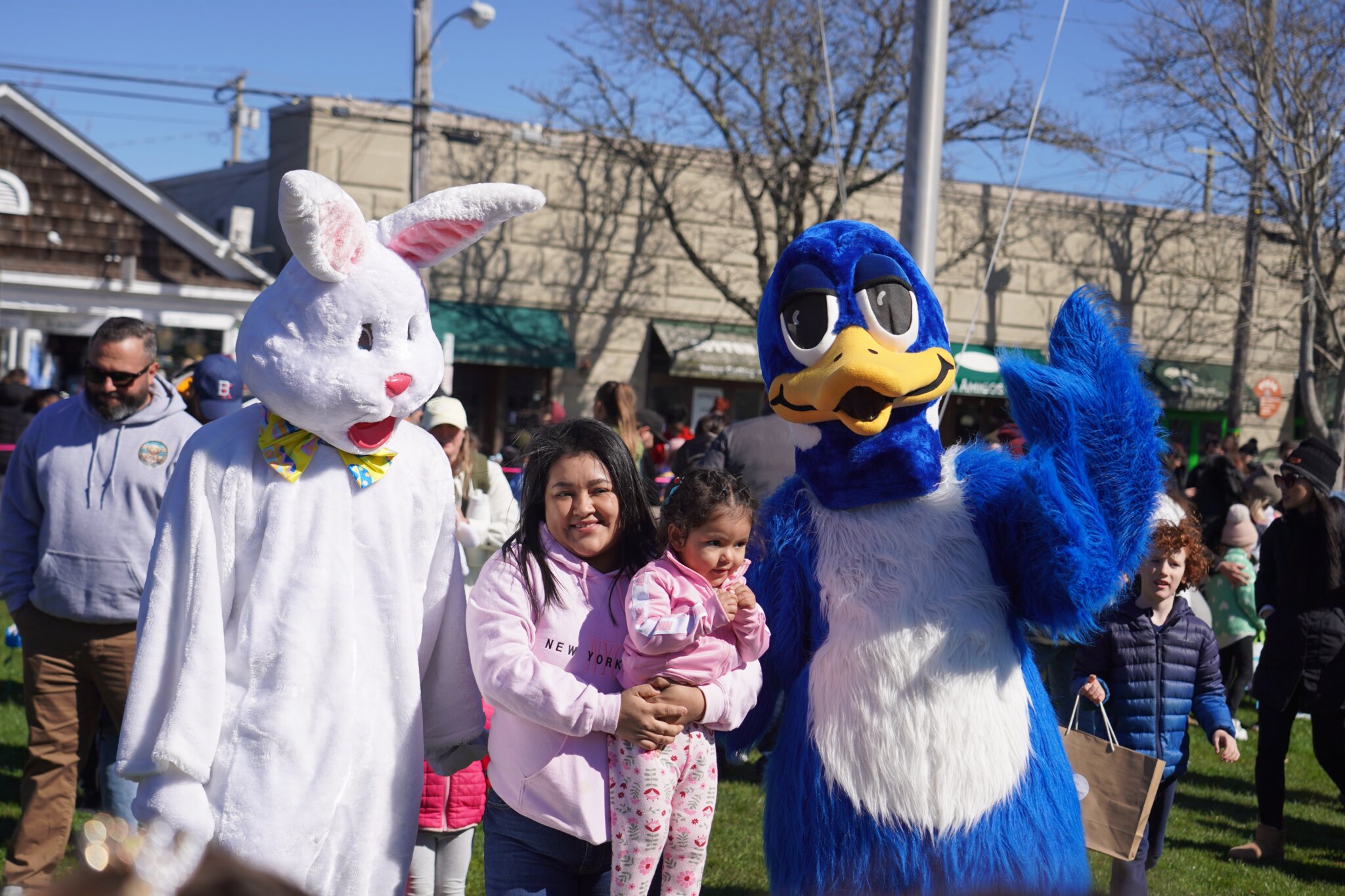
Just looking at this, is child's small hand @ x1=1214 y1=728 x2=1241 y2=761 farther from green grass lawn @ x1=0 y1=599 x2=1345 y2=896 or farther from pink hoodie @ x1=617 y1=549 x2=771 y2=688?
pink hoodie @ x1=617 y1=549 x2=771 y2=688

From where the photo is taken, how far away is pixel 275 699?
2508mm

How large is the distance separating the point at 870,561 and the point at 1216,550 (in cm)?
677

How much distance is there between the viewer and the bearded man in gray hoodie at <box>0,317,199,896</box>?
14.0 feet

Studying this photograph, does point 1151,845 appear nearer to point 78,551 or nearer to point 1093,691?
point 1093,691


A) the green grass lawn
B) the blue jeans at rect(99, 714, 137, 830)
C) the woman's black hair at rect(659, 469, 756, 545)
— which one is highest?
the woman's black hair at rect(659, 469, 756, 545)

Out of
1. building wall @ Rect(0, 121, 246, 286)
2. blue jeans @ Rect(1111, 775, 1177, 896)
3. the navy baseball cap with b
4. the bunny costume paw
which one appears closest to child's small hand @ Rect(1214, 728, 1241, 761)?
blue jeans @ Rect(1111, 775, 1177, 896)

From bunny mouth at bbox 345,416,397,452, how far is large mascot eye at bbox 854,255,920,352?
115 cm

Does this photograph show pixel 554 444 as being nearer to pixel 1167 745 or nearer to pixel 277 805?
pixel 277 805

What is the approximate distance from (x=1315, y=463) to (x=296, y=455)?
197 inches

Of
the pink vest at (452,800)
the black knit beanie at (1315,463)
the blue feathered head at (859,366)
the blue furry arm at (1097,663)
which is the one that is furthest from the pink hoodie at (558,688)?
the black knit beanie at (1315,463)

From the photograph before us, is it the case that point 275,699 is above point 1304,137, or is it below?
below

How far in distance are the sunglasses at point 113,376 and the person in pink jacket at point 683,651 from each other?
243 centimetres

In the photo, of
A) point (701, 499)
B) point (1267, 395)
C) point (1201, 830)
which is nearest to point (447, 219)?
point (701, 499)

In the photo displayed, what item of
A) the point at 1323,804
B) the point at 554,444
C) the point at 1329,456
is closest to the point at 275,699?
the point at 554,444
